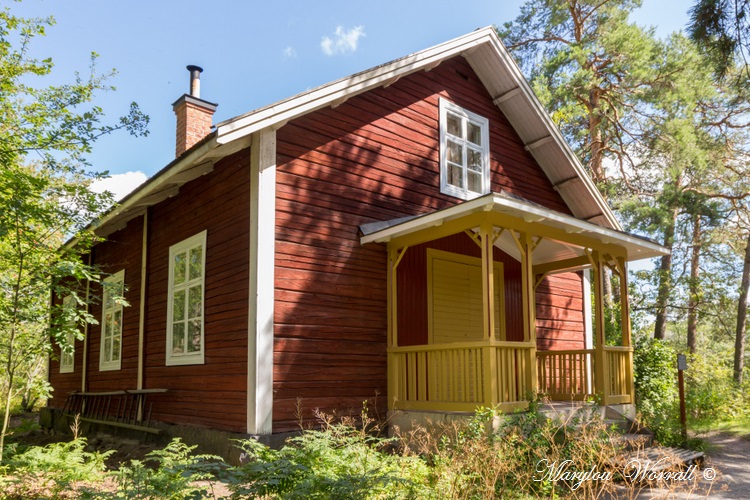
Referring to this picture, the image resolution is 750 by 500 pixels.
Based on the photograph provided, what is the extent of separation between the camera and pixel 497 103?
1137 centimetres

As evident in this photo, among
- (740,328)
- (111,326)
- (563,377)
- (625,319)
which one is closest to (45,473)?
(111,326)

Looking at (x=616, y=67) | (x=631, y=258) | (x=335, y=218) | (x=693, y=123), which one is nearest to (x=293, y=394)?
(x=335, y=218)

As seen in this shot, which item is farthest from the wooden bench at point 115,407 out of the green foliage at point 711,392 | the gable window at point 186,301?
the green foliage at point 711,392

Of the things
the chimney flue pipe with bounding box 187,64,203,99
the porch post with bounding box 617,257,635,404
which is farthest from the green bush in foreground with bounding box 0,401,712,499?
the chimney flue pipe with bounding box 187,64,203,99

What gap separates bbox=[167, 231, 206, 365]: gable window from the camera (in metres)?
8.78

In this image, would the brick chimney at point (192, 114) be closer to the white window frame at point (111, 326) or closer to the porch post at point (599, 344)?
the white window frame at point (111, 326)

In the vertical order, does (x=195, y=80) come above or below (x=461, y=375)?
above

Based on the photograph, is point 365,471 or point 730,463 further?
point 730,463

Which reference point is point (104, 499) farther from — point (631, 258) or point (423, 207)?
point (631, 258)

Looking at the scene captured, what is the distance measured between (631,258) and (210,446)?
22.8ft

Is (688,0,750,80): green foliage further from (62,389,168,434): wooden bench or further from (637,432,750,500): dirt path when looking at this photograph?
(62,389,168,434): wooden bench

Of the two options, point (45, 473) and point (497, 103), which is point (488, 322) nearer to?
point (45, 473)

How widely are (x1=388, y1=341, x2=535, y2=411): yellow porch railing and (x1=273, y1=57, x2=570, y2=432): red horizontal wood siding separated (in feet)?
1.09

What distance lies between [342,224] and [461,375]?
255 cm
